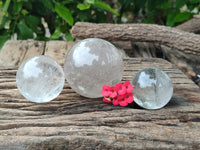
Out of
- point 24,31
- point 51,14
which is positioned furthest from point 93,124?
point 51,14

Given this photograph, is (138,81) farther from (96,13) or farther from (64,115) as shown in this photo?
(96,13)

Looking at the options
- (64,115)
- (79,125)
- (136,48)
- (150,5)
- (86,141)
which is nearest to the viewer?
(86,141)

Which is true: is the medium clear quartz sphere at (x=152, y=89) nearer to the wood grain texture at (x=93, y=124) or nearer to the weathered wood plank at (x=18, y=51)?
the wood grain texture at (x=93, y=124)

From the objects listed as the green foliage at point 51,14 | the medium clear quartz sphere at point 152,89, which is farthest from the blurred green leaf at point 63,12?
the medium clear quartz sphere at point 152,89

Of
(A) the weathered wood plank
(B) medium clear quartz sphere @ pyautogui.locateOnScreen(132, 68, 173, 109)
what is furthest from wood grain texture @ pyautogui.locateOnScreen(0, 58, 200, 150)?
(A) the weathered wood plank

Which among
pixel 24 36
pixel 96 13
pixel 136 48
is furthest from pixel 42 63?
pixel 96 13
